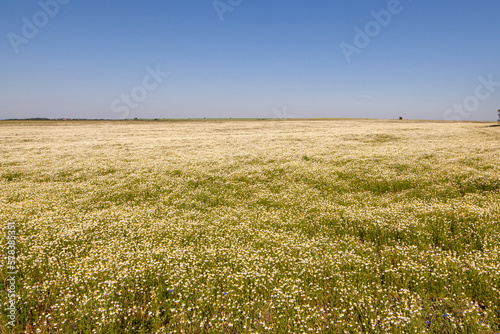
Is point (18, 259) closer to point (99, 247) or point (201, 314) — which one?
point (99, 247)

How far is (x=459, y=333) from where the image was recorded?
14.4 feet

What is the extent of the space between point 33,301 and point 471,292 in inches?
415

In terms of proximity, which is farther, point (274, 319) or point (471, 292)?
point (471, 292)

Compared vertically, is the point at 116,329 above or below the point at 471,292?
below

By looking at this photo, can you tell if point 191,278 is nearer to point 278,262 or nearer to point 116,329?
point 116,329

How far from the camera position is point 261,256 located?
709 cm

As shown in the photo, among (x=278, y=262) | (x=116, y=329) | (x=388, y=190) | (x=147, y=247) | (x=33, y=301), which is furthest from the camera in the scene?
(x=388, y=190)

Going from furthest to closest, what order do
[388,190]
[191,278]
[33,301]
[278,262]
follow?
1. [388,190]
2. [278,262]
3. [191,278]
4. [33,301]

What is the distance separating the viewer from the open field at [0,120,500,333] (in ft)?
16.3

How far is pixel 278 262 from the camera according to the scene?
691 centimetres

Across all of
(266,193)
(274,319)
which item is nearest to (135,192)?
(266,193)

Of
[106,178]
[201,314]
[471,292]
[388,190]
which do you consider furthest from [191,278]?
[106,178]

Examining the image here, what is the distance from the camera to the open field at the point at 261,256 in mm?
4980

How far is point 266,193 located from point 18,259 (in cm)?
1043
